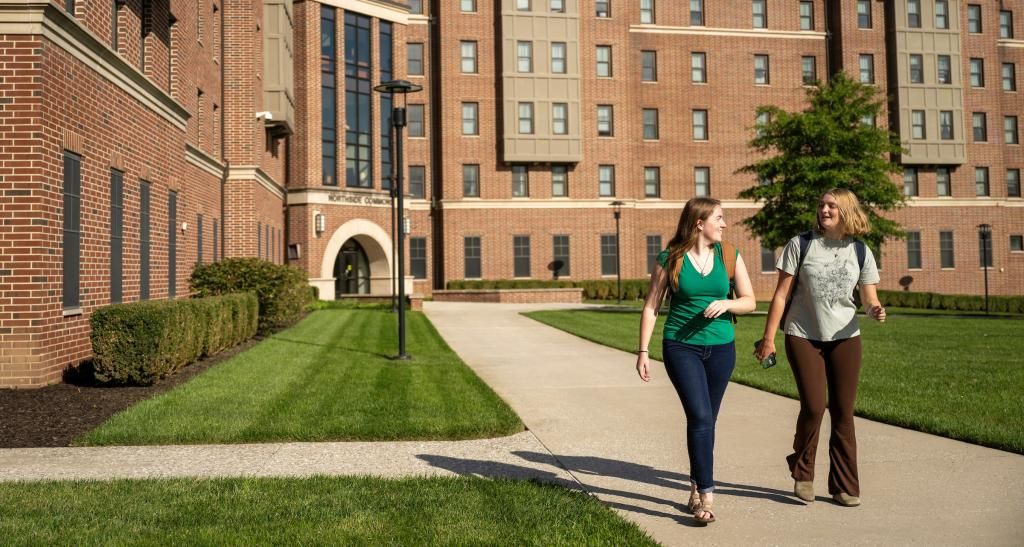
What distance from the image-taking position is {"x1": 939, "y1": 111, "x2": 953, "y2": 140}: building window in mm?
47906

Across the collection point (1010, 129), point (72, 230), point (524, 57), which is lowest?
point (72, 230)

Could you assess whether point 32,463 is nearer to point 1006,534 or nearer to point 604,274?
point 1006,534

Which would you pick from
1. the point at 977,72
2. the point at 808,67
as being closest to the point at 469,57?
the point at 808,67

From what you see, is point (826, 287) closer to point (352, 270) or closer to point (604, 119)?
point (352, 270)

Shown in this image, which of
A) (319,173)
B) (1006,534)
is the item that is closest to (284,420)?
(1006,534)

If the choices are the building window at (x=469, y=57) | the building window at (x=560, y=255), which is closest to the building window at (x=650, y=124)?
the building window at (x=560, y=255)

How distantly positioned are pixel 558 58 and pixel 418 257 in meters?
12.3

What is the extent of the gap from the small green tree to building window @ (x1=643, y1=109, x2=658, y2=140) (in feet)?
56.7

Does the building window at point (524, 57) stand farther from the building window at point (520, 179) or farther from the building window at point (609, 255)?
the building window at point (609, 255)

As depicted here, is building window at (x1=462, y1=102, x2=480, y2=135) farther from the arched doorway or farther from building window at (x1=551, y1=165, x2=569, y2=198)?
the arched doorway

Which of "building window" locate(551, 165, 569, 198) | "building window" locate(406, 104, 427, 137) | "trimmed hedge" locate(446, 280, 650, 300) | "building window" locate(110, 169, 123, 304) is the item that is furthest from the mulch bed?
"building window" locate(551, 165, 569, 198)

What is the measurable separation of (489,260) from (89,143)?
106 ft

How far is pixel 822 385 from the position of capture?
227 inches

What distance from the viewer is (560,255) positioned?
44844 mm
